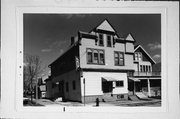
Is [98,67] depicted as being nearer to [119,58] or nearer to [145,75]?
[119,58]

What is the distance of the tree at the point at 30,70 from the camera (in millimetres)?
2598

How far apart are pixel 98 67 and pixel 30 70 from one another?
2.52 feet

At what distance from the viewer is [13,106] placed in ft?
8.47

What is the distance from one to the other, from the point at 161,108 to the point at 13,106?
5.40 ft

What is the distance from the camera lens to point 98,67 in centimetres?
269

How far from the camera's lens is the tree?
260 cm

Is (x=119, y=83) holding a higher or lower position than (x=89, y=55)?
lower

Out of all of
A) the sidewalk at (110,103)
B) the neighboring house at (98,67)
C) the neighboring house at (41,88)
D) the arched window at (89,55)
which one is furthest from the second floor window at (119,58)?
the neighboring house at (41,88)

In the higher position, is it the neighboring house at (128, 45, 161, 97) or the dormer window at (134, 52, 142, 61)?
the dormer window at (134, 52, 142, 61)

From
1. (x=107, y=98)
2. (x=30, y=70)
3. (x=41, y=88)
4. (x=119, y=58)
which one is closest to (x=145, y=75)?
(x=119, y=58)

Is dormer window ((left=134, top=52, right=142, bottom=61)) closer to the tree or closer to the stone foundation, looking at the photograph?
the stone foundation

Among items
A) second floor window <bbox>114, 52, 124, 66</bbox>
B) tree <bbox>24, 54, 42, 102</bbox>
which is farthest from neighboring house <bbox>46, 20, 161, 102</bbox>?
tree <bbox>24, 54, 42, 102</bbox>

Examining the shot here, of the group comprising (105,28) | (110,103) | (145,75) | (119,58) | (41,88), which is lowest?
(110,103)

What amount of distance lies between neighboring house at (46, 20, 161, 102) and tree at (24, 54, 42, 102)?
0.15 m
